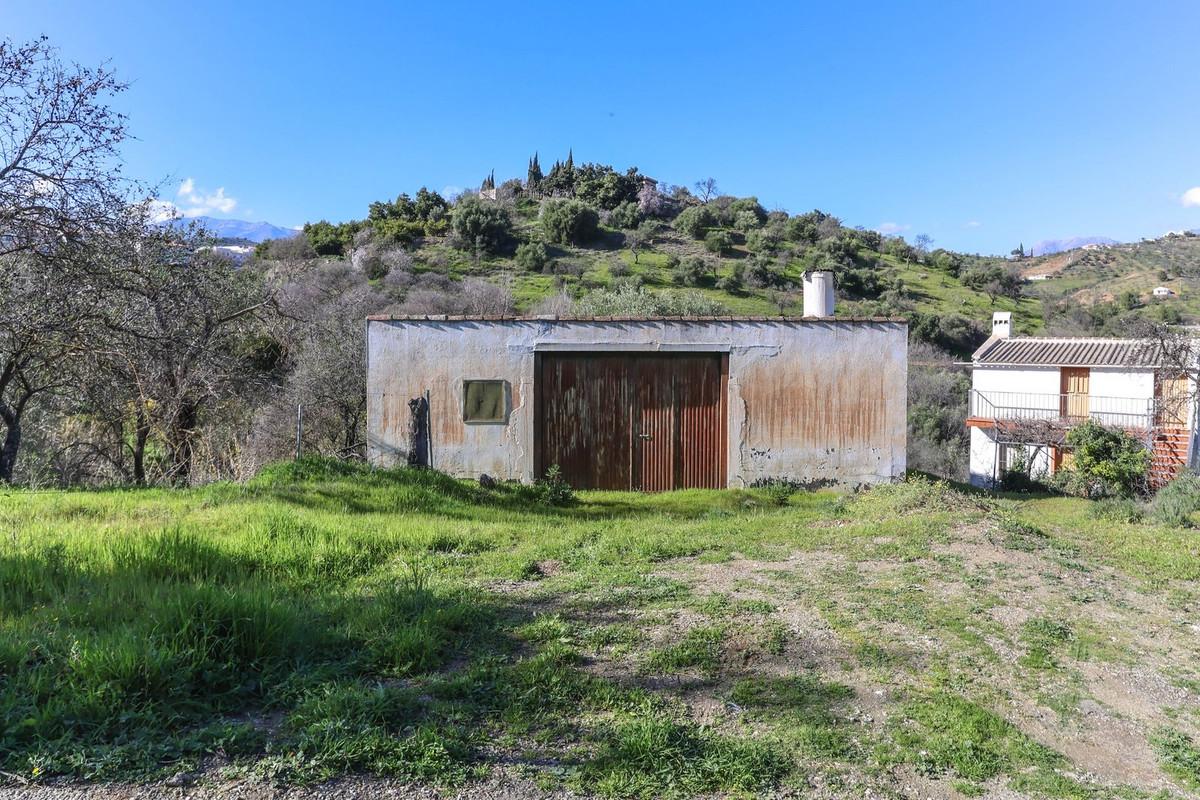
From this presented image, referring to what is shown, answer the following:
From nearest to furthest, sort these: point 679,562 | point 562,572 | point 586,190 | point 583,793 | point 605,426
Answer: point 583,793, point 562,572, point 679,562, point 605,426, point 586,190

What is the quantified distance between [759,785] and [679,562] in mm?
3451

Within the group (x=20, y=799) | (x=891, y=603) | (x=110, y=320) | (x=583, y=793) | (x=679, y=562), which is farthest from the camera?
(x=110, y=320)

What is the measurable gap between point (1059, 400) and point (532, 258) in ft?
74.1

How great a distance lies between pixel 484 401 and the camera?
11625mm

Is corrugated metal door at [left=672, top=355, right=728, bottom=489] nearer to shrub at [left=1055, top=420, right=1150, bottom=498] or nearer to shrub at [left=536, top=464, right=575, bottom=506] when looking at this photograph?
shrub at [left=536, top=464, right=575, bottom=506]

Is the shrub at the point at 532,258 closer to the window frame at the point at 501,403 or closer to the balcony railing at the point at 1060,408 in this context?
the balcony railing at the point at 1060,408

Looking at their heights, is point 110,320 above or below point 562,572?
above

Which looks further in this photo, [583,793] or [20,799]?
[583,793]

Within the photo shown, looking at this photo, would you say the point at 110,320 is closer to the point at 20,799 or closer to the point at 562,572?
the point at 562,572

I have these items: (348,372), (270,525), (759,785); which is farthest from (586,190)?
(759,785)

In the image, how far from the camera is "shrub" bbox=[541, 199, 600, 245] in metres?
37.3

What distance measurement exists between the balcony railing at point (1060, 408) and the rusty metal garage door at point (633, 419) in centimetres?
1953

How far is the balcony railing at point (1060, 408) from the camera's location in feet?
83.8

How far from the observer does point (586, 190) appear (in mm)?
47750
